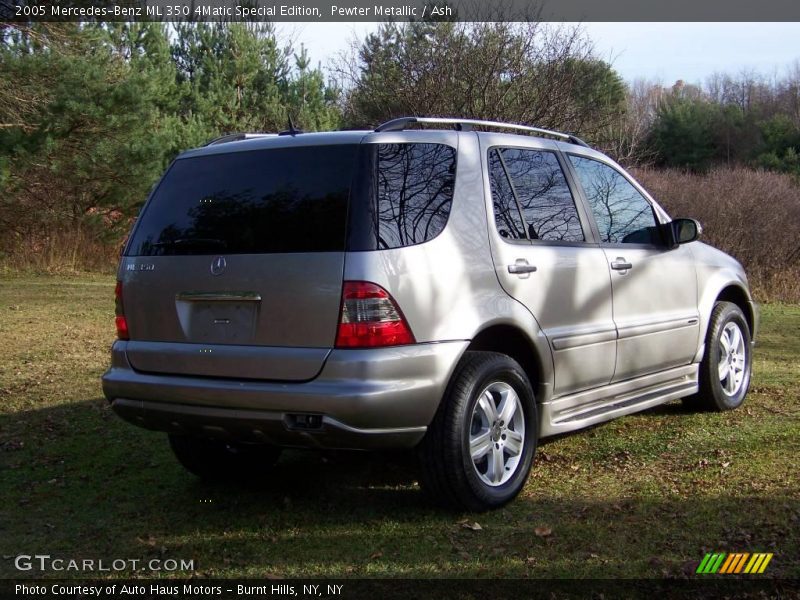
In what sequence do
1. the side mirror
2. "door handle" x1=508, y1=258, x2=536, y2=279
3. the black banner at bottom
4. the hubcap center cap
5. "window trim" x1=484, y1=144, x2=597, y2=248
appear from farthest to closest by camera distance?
the side mirror < "window trim" x1=484, y1=144, x2=597, y2=248 < "door handle" x1=508, y1=258, x2=536, y2=279 < the hubcap center cap < the black banner at bottom

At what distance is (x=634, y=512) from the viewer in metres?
4.31

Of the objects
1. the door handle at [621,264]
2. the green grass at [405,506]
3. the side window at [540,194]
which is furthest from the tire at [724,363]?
the side window at [540,194]

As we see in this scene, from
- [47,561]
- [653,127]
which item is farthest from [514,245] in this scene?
[653,127]

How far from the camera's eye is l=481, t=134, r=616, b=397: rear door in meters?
4.62

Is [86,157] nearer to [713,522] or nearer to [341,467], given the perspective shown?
[341,467]

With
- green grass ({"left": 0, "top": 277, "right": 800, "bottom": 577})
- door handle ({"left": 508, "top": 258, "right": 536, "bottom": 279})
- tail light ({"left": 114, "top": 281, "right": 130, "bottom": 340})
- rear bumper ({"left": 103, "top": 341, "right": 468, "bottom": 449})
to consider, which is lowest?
green grass ({"left": 0, "top": 277, "right": 800, "bottom": 577})

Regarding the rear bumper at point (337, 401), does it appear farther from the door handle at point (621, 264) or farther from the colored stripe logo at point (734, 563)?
the door handle at point (621, 264)

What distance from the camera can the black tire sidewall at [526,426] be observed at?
4191 mm

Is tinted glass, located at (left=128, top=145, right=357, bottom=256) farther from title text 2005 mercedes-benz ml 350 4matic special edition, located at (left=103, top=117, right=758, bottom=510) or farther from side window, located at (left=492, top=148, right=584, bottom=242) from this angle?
side window, located at (left=492, top=148, right=584, bottom=242)

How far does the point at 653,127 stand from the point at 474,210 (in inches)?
1656

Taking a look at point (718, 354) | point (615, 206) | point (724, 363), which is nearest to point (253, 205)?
point (615, 206)

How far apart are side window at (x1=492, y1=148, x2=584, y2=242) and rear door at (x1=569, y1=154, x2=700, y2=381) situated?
0.23m

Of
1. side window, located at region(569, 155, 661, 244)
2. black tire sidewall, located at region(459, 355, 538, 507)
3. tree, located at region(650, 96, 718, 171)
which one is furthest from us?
tree, located at region(650, 96, 718, 171)

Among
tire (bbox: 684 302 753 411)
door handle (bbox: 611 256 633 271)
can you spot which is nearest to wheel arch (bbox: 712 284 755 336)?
tire (bbox: 684 302 753 411)
